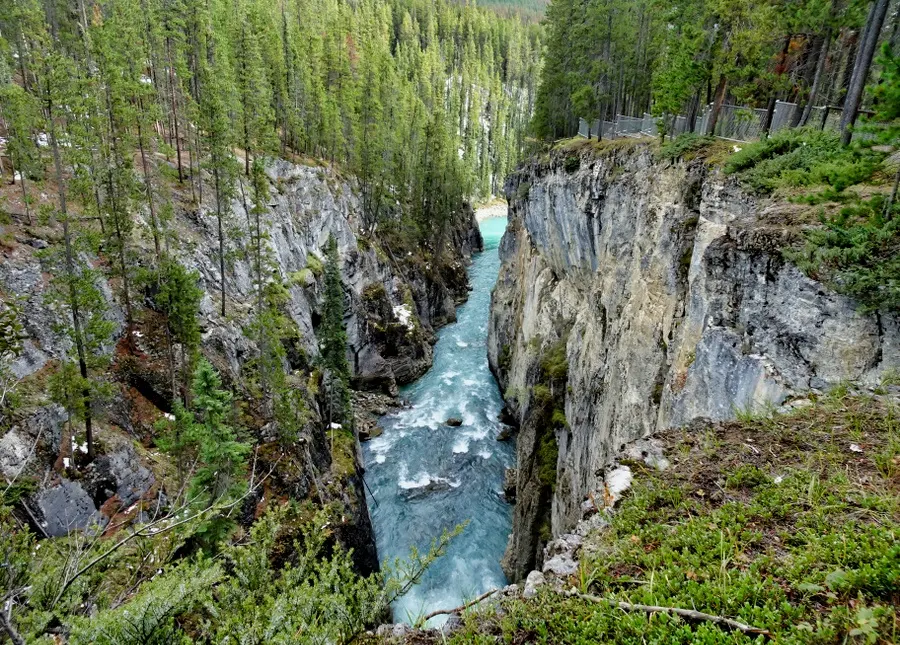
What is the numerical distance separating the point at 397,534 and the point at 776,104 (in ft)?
86.2

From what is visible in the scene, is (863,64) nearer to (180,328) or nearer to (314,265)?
(180,328)

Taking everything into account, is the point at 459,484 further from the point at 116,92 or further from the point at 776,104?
the point at 116,92

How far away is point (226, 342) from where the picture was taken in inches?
976

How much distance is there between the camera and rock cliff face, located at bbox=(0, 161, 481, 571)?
16.1m

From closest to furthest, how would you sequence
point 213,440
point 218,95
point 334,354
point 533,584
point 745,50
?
point 533,584 < point 213,440 < point 745,50 < point 218,95 < point 334,354

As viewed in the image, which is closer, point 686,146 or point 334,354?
point 686,146

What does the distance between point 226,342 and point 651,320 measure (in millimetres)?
20765

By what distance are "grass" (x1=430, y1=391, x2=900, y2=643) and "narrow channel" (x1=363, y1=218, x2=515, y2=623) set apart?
12426mm

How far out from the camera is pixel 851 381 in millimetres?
7730

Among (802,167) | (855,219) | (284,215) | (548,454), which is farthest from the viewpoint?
(284,215)

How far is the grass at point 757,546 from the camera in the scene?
397cm

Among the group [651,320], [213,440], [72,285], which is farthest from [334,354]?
[651,320]

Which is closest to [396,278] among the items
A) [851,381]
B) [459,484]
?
[459,484]

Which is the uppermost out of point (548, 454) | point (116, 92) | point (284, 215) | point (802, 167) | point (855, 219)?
point (116, 92)
